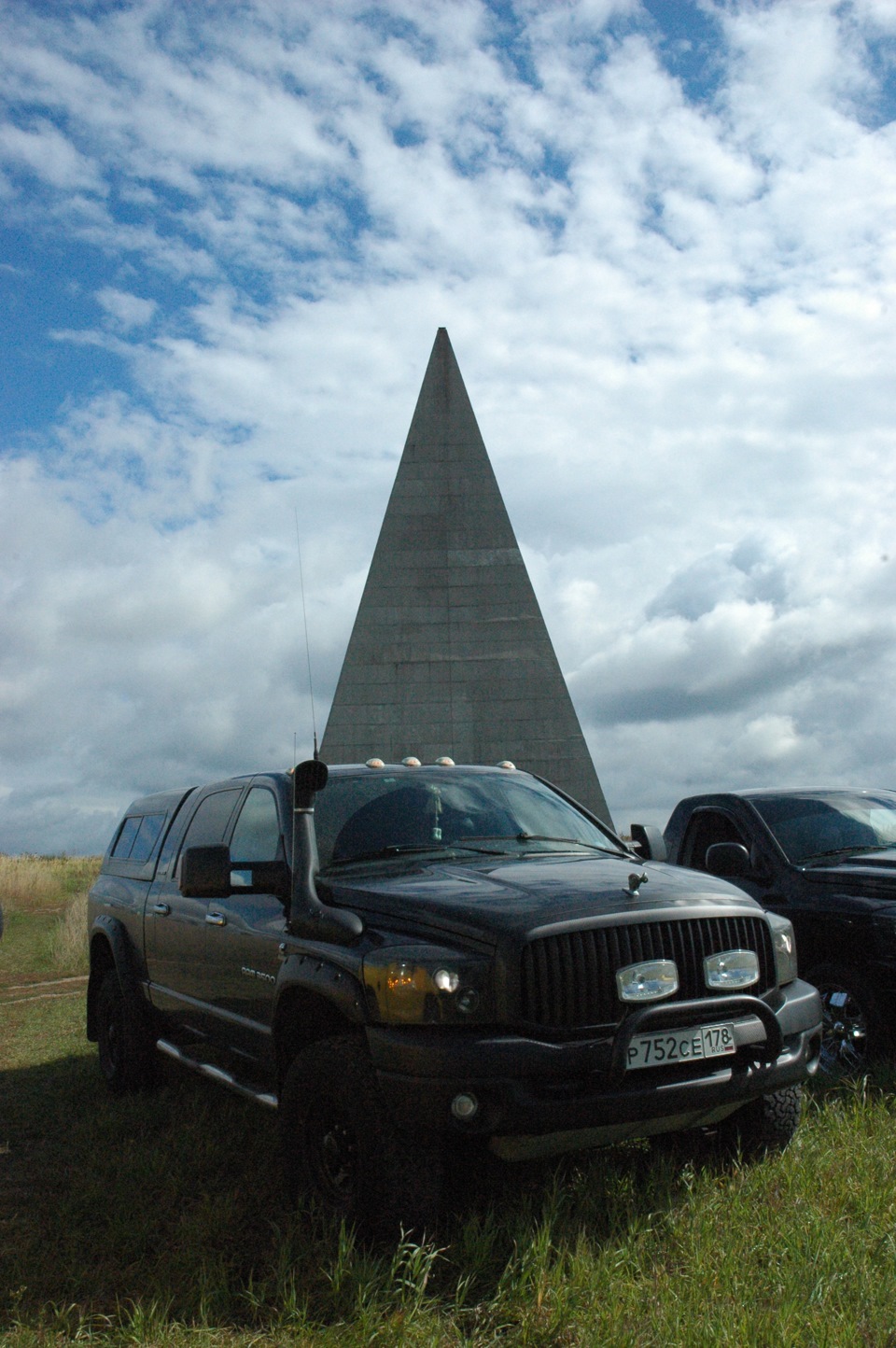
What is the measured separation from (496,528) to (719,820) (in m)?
14.2

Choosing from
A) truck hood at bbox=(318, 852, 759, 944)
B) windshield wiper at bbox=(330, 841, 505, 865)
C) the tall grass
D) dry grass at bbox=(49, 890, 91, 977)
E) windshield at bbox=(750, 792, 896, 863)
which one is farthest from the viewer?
the tall grass

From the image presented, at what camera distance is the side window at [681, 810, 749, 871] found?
758 cm

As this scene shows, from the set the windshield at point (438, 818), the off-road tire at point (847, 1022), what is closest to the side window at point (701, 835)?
the off-road tire at point (847, 1022)

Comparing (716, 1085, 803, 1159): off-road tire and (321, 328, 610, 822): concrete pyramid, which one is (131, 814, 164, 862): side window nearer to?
(716, 1085, 803, 1159): off-road tire

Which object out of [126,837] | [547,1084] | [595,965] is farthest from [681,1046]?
[126,837]

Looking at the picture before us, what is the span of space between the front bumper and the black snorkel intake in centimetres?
46

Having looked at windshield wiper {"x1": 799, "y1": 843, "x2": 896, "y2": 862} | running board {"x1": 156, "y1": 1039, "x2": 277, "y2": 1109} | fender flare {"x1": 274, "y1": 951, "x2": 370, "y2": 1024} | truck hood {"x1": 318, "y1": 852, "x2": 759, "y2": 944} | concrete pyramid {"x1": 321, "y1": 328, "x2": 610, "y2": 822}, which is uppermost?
concrete pyramid {"x1": 321, "y1": 328, "x2": 610, "y2": 822}

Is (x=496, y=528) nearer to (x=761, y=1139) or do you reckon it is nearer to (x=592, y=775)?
(x=592, y=775)

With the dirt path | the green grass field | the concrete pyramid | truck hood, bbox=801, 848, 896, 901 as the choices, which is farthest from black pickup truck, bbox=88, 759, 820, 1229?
the concrete pyramid

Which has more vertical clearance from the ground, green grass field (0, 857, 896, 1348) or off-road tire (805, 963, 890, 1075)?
off-road tire (805, 963, 890, 1075)

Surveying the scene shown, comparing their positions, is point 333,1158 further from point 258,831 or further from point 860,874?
point 860,874

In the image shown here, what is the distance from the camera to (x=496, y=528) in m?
21.2

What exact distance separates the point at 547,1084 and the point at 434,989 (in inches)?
18.0

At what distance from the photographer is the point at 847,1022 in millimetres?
6160
